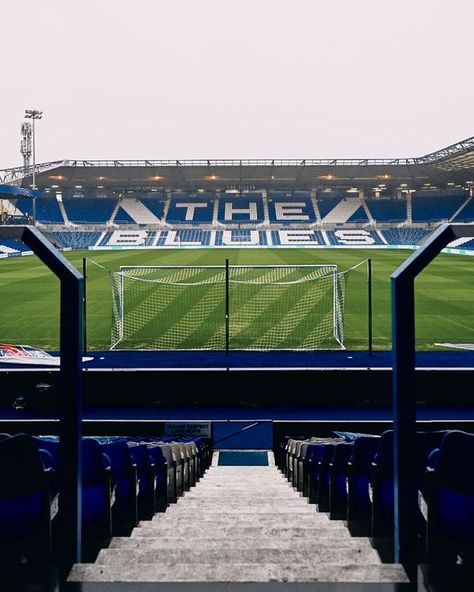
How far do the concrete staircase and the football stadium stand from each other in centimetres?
1

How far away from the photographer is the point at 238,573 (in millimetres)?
2539

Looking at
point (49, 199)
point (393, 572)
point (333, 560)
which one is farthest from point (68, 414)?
point (49, 199)

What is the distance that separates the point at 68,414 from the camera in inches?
108

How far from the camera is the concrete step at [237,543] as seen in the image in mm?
3029

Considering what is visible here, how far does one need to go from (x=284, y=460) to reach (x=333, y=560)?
589 centimetres

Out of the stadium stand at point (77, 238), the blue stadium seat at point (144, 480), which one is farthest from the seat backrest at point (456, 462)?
the stadium stand at point (77, 238)

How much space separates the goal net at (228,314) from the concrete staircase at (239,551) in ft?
21.3

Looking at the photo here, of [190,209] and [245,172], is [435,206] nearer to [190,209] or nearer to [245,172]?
[245,172]

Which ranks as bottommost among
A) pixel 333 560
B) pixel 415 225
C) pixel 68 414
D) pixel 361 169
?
pixel 333 560

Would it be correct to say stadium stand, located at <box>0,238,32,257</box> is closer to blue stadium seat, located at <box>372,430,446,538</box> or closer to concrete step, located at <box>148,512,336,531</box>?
concrete step, located at <box>148,512,336,531</box>

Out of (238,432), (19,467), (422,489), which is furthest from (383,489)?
(238,432)

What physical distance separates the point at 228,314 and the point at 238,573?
363 inches

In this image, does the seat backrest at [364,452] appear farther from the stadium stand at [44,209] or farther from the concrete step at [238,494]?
the stadium stand at [44,209]

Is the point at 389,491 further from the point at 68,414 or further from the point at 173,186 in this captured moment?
the point at 173,186
